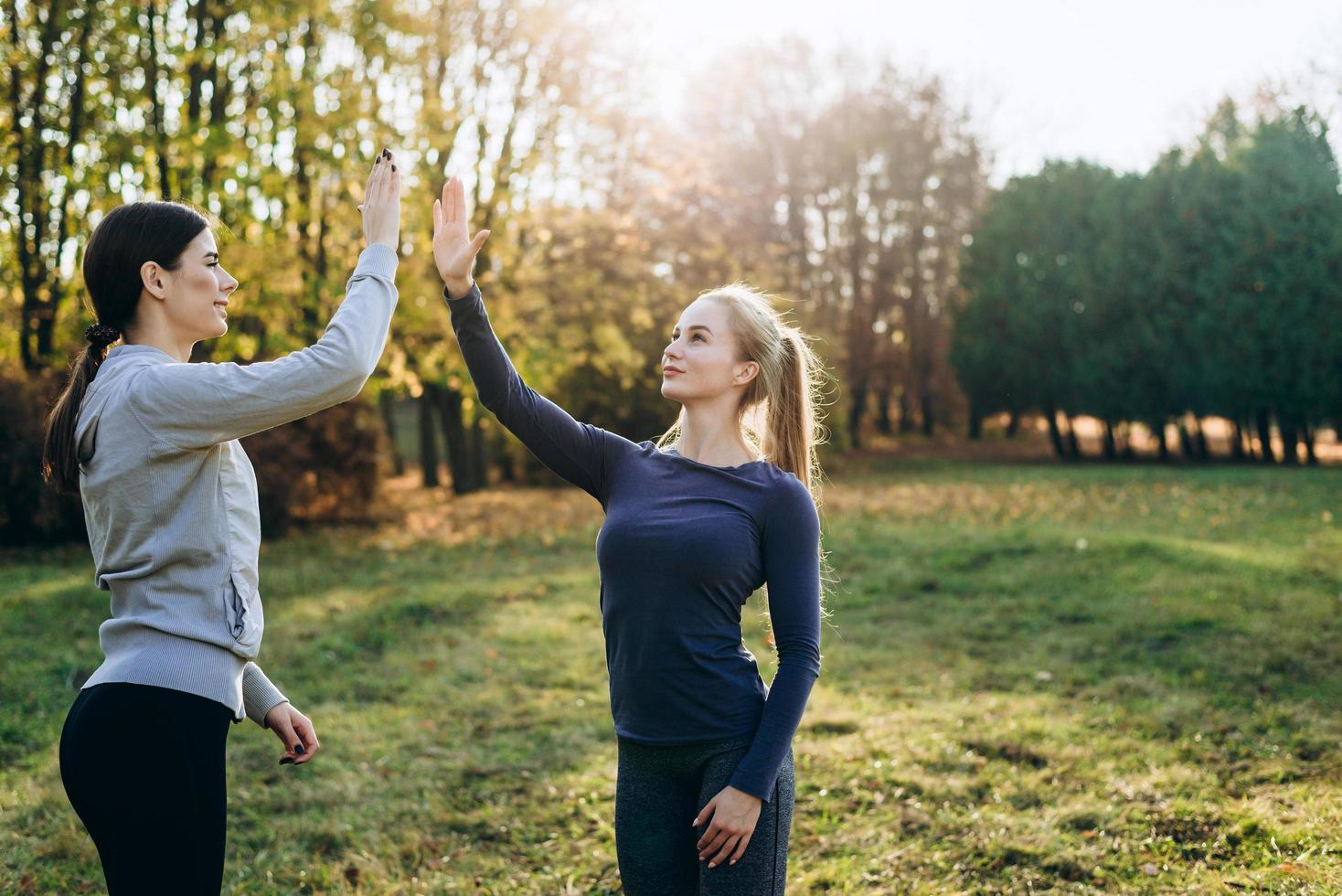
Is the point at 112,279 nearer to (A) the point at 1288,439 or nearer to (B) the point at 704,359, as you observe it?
(B) the point at 704,359

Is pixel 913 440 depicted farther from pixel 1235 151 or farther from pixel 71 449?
pixel 71 449

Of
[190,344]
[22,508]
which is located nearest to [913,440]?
[22,508]

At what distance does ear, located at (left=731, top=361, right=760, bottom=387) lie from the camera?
107 inches

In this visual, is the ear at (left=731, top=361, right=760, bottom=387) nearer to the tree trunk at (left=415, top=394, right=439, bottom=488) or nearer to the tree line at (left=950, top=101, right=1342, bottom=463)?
the tree trunk at (left=415, top=394, right=439, bottom=488)

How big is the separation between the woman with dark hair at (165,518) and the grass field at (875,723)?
2.34 meters

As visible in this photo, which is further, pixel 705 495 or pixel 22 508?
pixel 22 508

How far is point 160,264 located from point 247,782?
12.3 ft

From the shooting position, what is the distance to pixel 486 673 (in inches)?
283

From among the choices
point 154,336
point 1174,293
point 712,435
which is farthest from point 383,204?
point 1174,293

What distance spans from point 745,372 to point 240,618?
Answer: 1.35 metres

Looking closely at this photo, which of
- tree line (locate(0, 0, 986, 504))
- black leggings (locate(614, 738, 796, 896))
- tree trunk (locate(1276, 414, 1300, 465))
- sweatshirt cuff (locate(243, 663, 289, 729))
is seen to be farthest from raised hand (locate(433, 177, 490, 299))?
tree trunk (locate(1276, 414, 1300, 465))

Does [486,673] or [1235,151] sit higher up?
[1235,151]

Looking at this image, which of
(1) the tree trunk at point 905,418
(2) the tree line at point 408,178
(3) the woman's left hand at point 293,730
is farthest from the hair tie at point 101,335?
(1) the tree trunk at point 905,418

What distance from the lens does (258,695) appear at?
249 centimetres
